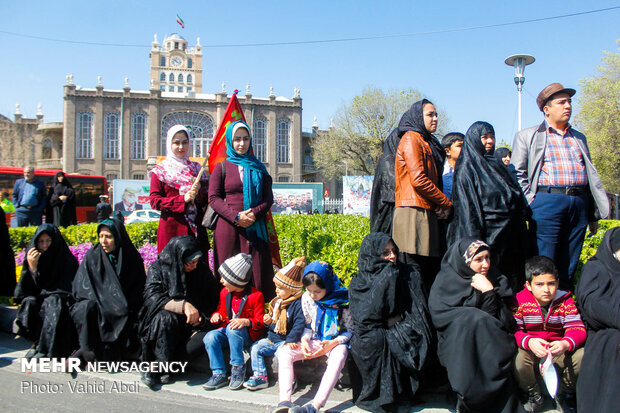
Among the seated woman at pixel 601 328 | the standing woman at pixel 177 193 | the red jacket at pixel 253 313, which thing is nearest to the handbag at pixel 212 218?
the standing woman at pixel 177 193

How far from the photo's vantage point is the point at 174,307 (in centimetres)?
358

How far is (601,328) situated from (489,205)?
1087 mm

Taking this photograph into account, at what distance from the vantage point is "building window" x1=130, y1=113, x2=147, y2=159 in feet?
154

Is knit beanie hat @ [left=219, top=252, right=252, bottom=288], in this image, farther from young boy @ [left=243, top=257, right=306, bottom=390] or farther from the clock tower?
the clock tower

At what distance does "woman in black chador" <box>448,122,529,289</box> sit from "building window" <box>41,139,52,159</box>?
188 ft

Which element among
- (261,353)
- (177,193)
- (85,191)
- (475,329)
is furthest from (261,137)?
(475,329)

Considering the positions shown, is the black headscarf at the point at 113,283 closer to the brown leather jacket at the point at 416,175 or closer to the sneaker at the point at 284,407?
the sneaker at the point at 284,407

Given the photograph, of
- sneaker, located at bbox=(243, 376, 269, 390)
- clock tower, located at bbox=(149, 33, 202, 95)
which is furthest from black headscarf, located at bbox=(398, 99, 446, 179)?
clock tower, located at bbox=(149, 33, 202, 95)

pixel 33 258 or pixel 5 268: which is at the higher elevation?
pixel 33 258

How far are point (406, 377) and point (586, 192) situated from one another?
2.20m

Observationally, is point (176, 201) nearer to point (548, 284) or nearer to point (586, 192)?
point (548, 284)

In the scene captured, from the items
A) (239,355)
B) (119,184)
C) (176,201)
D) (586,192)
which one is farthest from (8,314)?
(119,184)

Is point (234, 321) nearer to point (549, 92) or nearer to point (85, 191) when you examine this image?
point (549, 92)

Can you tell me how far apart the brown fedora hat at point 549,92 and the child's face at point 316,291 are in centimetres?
251
